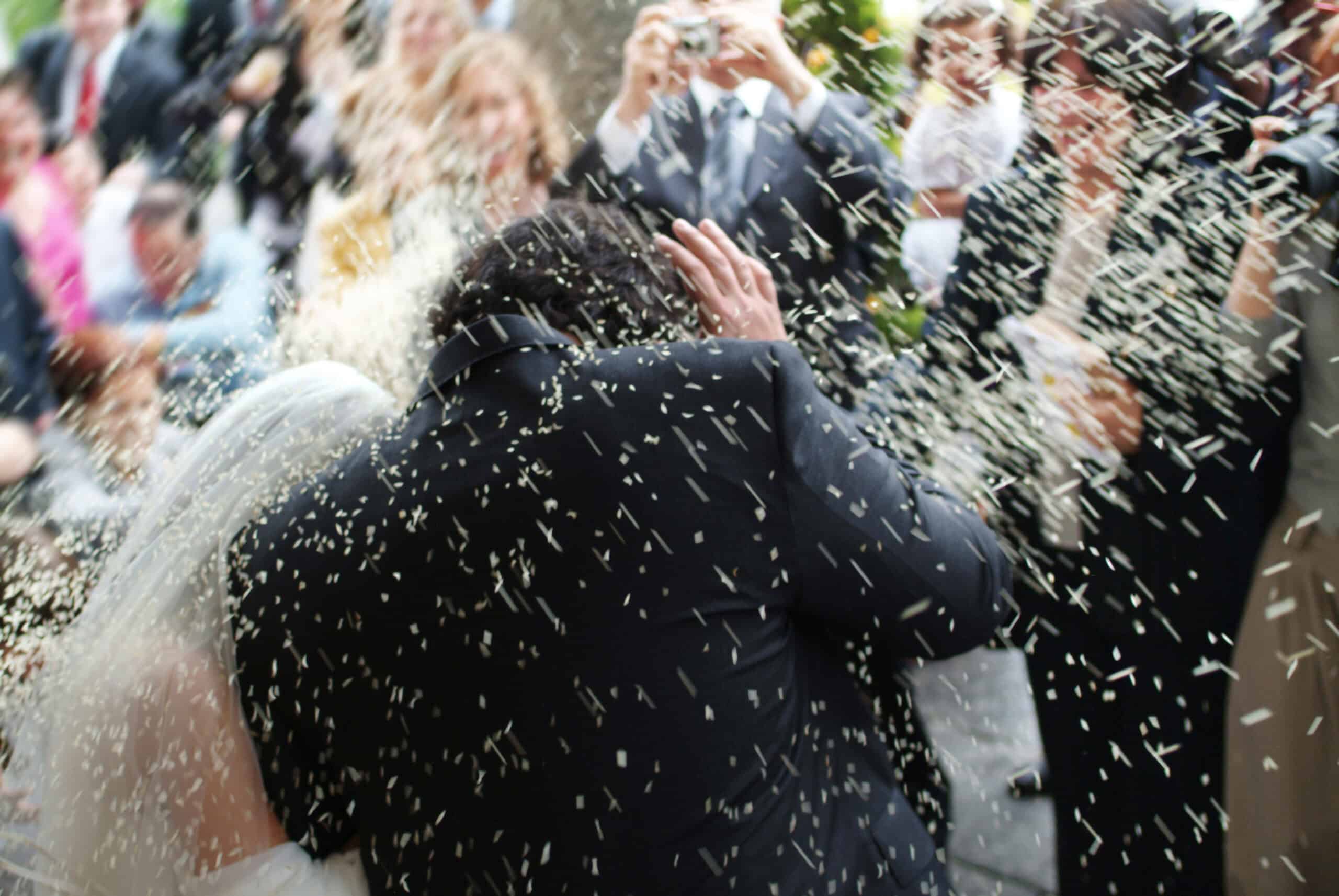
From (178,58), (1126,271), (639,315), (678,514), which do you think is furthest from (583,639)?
(178,58)

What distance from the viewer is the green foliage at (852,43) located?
144cm

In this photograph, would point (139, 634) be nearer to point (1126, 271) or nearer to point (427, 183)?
point (427, 183)

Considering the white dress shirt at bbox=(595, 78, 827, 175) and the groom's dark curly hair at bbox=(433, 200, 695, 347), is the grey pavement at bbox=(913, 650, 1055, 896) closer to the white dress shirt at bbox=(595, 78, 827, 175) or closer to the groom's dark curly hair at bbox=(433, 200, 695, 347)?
the white dress shirt at bbox=(595, 78, 827, 175)

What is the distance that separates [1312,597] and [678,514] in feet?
2.98

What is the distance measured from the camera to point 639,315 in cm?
89

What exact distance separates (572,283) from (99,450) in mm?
925

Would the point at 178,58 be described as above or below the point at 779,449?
below

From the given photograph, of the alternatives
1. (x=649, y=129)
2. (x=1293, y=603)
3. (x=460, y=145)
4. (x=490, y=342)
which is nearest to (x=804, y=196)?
(x=649, y=129)

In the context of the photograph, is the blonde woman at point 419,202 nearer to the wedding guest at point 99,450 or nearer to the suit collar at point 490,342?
the wedding guest at point 99,450

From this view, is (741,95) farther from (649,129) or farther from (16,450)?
(16,450)

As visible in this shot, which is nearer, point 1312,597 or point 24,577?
point 1312,597

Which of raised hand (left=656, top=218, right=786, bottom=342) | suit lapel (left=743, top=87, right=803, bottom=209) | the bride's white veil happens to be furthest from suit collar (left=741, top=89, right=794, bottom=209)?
the bride's white veil

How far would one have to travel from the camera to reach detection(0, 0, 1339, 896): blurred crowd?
1264 mm

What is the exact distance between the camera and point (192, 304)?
1.54m
